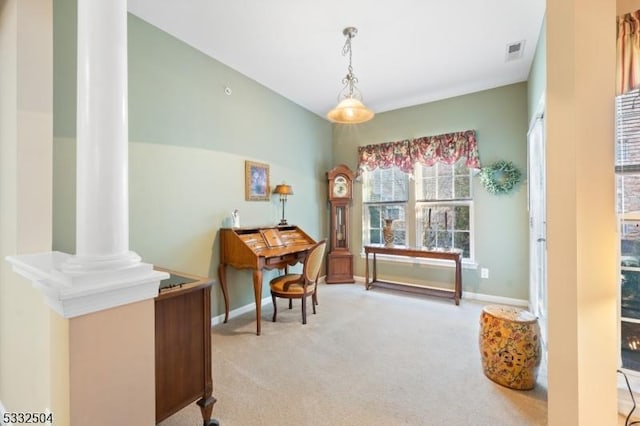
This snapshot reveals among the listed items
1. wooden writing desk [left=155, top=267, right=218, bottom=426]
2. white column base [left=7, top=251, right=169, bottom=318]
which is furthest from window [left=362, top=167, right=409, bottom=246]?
white column base [left=7, top=251, right=169, bottom=318]

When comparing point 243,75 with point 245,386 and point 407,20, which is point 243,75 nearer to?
point 407,20

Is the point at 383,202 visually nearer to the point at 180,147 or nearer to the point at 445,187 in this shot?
the point at 445,187

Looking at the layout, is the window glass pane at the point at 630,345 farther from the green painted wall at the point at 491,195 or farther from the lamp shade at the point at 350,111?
the lamp shade at the point at 350,111

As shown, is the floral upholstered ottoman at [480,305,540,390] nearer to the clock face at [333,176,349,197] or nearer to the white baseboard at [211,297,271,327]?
the white baseboard at [211,297,271,327]

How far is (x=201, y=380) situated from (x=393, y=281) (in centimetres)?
351

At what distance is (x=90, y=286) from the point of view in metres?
0.99

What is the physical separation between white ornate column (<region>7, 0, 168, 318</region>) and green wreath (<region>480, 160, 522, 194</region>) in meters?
4.02

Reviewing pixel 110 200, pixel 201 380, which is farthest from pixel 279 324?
pixel 110 200

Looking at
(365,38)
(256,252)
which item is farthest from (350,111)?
(256,252)

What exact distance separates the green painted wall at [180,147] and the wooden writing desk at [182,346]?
117cm

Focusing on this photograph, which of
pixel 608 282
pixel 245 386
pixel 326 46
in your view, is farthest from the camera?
pixel 326 46

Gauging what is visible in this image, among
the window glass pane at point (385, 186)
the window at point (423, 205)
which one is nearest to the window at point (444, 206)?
the window at point (423, 205)

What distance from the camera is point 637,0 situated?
1551mm

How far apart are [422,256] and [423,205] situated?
85 cm
